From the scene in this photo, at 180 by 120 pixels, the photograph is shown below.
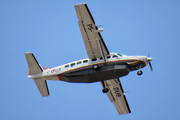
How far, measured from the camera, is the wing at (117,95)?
37678mm

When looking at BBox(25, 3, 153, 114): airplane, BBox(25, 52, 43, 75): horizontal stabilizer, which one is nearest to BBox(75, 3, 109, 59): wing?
BBox(25, 3, 153, 114): airplane

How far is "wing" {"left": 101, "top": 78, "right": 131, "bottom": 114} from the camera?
3768cm

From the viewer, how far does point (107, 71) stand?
1299 inches

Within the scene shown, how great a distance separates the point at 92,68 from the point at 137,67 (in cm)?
482

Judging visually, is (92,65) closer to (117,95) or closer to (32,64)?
(32,64)

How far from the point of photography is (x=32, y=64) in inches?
1352

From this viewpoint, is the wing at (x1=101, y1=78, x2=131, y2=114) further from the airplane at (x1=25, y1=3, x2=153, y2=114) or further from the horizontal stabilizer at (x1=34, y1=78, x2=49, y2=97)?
the horizontal stabilizer at (x1=34, y1=78, x2=49, y2=97)

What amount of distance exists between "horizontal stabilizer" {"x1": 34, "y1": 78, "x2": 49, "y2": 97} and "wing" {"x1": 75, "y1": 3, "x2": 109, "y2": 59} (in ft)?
20.7

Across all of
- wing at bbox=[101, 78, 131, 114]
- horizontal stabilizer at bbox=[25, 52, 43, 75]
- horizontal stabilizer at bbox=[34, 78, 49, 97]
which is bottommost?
wing at bbox=[101, 78, 131, 114]

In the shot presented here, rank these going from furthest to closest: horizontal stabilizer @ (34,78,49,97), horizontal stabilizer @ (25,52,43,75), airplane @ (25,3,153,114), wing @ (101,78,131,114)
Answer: wing @ (101,78,131,114), horizontal stabilizer @ (34,78,49,97), horizontal stabilizer @ (25,52,43,75), airplane @ (25,3,153,114)

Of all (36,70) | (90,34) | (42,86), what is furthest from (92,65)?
(42,86)

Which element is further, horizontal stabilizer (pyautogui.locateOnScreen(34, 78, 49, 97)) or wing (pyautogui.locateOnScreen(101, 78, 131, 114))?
wing (pyautogui.locateOnScreen(101, 78, 131, 114))

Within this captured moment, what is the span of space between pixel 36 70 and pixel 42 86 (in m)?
2.10

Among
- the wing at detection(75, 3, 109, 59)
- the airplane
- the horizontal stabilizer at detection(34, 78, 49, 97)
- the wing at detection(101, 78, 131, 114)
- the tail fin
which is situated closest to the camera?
the wing at detection(75, 3, 109, 59)
